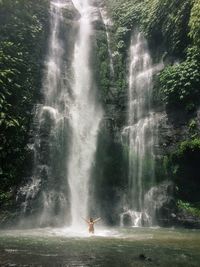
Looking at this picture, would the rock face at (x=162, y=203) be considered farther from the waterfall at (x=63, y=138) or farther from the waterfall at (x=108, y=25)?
the waterfall at (x=108, y=25)

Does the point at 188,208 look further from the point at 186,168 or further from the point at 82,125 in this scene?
the point at 82,125

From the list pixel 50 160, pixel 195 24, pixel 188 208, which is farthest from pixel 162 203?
pixel 195 24

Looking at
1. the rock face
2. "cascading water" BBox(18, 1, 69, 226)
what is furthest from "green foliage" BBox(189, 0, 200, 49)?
"cascading water" BBox(18, 1, 69, 226)

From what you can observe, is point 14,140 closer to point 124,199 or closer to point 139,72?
point 124,199

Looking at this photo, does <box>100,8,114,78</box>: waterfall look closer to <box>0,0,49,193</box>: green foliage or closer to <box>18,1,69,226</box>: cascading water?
<box>18,1,69,226</box>: cascading water

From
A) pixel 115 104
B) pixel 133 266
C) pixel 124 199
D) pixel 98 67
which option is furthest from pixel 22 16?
pixel 133 266

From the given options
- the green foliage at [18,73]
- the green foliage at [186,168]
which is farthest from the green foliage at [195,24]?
the green foliage at [18,73]

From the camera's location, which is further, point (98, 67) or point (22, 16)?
point (98, 67)

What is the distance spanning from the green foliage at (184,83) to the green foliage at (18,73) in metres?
7.87

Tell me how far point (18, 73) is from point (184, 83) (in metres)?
9.70

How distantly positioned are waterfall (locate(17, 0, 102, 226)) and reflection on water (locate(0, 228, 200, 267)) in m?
3.08

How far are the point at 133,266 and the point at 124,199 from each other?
11.9 metres

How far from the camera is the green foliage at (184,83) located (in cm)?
2295

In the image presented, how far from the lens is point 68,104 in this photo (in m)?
24.7
